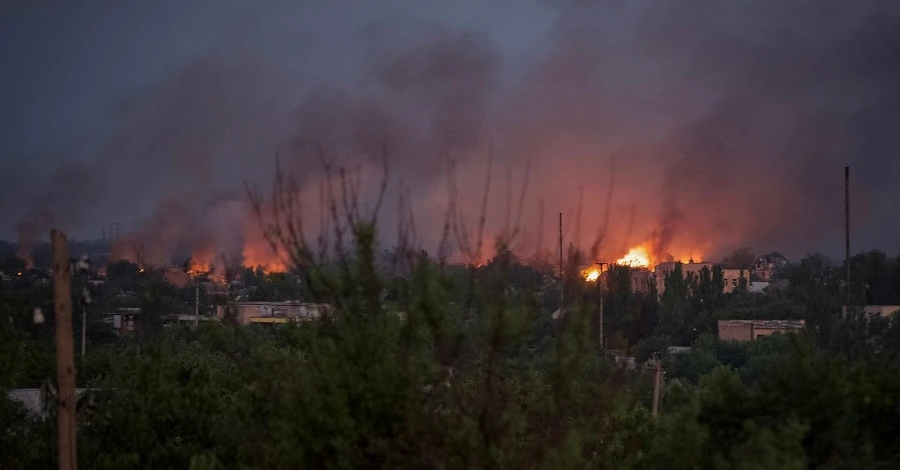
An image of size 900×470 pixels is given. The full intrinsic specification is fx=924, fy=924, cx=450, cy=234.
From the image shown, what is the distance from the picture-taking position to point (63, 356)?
7.54 m

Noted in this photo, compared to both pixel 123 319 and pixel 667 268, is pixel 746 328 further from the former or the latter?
pixel 123 319

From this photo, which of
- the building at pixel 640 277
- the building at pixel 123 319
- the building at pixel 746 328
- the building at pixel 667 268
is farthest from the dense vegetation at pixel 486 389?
the building at pixel 667 268

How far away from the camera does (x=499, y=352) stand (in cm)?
553

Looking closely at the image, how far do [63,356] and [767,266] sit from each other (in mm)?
64250

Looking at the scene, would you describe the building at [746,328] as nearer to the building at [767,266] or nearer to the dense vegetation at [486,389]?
the building at [767,266]

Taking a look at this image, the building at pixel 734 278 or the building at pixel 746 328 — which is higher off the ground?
the building at pixel 734 278

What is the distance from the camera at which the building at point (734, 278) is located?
50550mm

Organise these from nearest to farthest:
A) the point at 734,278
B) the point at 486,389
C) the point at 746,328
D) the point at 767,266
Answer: the point at 486,389
the point at 746,328
the point at 734,278
the point at 767,266

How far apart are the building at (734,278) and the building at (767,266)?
3.99 meters

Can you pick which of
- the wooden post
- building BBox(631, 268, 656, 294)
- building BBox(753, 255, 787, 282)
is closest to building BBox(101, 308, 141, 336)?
the wooden post

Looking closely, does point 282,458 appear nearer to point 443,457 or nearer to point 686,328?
point 443,457

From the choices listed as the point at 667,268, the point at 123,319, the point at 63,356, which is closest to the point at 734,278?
the point at 667,268

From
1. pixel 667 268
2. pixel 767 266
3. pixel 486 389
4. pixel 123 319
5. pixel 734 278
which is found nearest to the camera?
pixel 486 389

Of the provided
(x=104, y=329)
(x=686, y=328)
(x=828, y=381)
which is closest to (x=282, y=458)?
(x=828, y=381)
